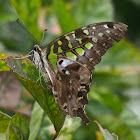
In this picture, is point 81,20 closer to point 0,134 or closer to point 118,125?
point 118,125

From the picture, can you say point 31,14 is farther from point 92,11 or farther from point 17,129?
point 17,129

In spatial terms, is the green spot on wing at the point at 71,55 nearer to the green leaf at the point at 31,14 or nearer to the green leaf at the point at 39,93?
the green leaf at the point at 39,93

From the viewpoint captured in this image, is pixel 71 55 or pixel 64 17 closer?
pixel 71 55

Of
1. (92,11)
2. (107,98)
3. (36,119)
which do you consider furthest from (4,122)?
(92,11)

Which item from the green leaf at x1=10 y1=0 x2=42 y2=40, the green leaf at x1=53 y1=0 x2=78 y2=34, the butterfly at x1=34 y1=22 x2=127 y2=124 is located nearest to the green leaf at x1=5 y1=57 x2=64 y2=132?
the butterfly at x1=34 y1=22 x2=127 y2=124

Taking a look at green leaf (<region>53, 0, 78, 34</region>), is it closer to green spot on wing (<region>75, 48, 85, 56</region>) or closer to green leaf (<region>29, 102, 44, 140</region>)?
green spot on wing (<region>75, 48, 85, 56</region>)

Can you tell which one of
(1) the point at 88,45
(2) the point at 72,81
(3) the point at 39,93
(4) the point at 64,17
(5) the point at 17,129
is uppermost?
(4) the point at 64,17

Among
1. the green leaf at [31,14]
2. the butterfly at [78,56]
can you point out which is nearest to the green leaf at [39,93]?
the butterfly at [78,56]

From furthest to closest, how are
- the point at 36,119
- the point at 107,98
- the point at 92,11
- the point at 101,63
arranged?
the point at 92,11
the point at 101,63
the point at 107,98
the point at 36,119
